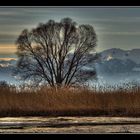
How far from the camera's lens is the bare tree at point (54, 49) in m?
12.0

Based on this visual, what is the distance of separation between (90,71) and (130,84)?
377 centimetres

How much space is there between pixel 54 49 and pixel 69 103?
4.23 metres

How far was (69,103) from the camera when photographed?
8516mm

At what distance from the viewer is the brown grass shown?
26.8ft

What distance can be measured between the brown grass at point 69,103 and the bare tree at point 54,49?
2.93 m

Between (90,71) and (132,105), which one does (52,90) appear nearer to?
(132,105)
